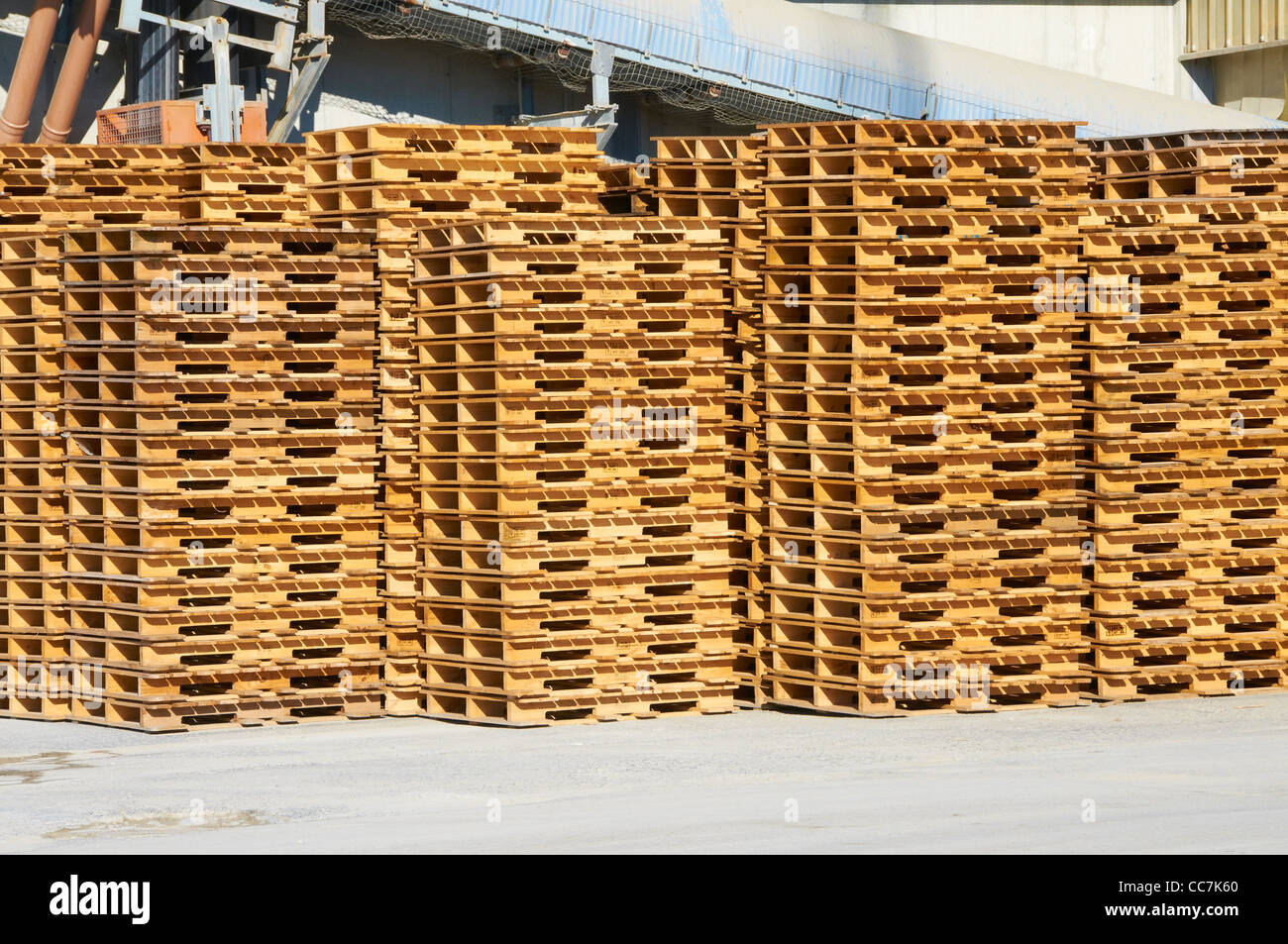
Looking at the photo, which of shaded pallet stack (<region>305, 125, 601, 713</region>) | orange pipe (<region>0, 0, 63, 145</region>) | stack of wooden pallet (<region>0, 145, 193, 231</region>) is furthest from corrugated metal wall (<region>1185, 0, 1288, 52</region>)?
stack of wooden pallet (<region>0, 145, 193, 231</region>)

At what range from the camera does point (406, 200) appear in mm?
12758

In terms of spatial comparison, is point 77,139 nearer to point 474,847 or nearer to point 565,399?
point 565,399

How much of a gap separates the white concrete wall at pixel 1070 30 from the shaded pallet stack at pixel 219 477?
25.9 metres

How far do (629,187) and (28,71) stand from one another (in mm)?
13487

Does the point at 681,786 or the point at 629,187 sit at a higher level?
the point at 629,187

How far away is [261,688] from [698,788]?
3.84 meters

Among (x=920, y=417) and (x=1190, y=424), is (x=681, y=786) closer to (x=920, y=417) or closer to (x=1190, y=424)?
(x=920, y=417)

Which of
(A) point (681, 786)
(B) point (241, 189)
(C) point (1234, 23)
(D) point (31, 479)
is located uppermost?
(C) point (1234, 23)

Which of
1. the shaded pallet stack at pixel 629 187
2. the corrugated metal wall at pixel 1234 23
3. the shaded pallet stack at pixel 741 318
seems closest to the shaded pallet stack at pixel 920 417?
the shaded pallet stack at pixel 741 318

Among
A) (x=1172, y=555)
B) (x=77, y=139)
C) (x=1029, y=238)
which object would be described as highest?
(x=77, y=139)

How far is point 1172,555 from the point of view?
1270cm

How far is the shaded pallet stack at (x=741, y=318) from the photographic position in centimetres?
1264

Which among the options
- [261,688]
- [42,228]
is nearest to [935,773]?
[261,688]

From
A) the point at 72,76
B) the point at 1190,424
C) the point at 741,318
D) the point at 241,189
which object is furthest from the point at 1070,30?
the point at 241,189
